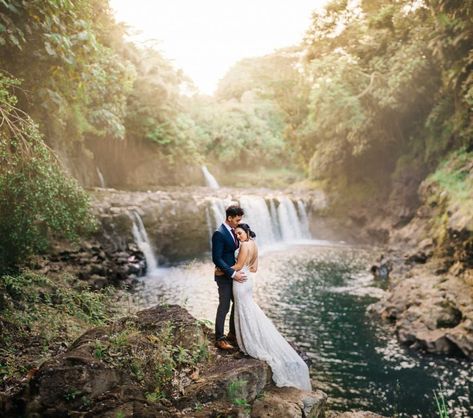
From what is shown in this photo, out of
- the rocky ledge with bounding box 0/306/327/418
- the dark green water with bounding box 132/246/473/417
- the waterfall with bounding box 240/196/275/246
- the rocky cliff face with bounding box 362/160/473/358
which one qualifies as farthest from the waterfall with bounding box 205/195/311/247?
the rocky ledge with bounding box 0/306/327/418

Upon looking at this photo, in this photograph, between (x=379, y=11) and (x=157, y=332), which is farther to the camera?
(x=379, y=11)

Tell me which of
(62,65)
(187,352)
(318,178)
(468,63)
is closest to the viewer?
(187,352)

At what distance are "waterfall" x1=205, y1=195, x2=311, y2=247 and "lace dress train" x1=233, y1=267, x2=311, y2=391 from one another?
17.5 m

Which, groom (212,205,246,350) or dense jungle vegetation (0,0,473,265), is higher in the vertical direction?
dense jungle vegetation (0,0,473,265)

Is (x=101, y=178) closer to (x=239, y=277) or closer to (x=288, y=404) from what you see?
(x=239, y=277)

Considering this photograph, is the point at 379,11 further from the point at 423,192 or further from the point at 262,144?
the point at 262,144

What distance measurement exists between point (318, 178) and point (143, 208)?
14.9 meters

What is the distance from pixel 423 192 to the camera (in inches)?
840

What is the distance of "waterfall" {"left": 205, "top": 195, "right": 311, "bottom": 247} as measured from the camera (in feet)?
83.6

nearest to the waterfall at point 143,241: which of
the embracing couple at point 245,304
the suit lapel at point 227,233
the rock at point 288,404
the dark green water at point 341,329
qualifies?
the dark green water at point 341,329

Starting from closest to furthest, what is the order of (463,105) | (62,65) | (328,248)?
(62,65)
(463,105)
(328,248)

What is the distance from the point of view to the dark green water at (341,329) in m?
8.66

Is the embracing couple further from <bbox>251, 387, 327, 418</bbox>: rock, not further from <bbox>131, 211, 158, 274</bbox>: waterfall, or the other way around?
<bbox>131, 211, 158, 274</bbox>: waterfall

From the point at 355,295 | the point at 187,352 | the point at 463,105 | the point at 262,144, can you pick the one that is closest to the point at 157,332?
the point at 187,352
